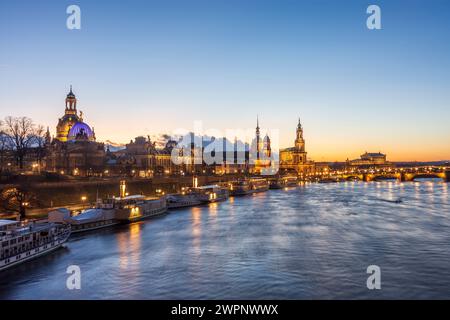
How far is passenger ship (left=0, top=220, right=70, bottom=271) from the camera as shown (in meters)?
26.5

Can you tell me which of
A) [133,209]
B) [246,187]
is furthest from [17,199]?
[246,187]

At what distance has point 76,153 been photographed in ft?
326

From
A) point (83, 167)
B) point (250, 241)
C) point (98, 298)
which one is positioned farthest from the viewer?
point (83, 167)

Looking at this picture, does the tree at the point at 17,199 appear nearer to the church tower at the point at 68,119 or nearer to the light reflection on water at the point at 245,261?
the light reflection on water at the point at 245,261

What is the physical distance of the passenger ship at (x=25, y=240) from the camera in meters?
26.5

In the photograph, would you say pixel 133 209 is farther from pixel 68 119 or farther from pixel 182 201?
pixel 68 119

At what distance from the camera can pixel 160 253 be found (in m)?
31.8

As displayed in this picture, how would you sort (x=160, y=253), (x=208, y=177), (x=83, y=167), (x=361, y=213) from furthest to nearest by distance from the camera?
(x=208, y=177) → (x=83, y=167) → (x=361, y=213) → (x=160, y=253)

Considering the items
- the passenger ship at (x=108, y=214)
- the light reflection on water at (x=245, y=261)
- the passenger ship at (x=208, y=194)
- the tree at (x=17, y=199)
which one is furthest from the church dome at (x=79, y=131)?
the light reflection on water at (x=245, y=261)

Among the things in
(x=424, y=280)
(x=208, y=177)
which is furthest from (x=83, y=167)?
(x=424, y=280)

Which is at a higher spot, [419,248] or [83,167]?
[83,167]

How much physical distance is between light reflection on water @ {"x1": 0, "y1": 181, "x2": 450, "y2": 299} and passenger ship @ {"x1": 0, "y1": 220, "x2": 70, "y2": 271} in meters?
0.65
